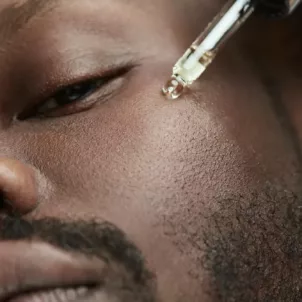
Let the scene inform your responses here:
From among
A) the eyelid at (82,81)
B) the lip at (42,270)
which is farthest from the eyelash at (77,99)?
the lip at (42,270)

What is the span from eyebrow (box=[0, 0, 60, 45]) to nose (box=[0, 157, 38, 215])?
8.4 inches

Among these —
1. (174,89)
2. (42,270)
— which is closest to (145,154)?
(174,89)

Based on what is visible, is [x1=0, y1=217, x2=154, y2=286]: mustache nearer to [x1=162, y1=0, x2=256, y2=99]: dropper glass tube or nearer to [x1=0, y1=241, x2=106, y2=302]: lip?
[x1=0, y1=241, x2=106, y2=302]: lip

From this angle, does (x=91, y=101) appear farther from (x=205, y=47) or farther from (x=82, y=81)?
(x=205, y=47)

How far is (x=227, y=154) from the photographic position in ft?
3.37

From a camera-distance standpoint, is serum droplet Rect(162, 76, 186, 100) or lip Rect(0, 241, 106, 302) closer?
lip Rect(0, 241, 106, 302)

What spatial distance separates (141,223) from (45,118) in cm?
23

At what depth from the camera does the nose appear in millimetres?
950

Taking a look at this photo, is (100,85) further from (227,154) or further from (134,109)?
(227,154)

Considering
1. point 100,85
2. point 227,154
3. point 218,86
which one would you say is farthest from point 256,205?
point 100,85

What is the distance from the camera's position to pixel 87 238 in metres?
0.93

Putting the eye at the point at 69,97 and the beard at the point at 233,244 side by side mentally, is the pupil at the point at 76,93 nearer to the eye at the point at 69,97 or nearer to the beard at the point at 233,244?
the eye at the point at 69,97

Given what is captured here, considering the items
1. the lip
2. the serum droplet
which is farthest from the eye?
the lip

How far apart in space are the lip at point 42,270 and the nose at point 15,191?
2.3 inches
